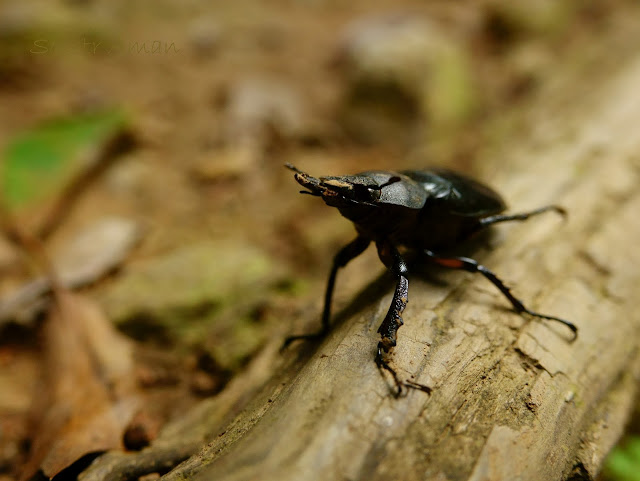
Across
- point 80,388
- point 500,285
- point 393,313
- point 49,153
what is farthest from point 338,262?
point 49,153

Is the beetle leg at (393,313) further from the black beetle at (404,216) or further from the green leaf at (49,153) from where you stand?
the green leaf at (49,153)

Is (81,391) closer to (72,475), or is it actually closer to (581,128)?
(72,475)

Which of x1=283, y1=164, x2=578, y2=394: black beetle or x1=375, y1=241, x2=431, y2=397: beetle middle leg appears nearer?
x1=375, y1=241, x2=431, y2=397: beetle middle leg

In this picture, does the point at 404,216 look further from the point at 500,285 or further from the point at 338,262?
the point at 500,285

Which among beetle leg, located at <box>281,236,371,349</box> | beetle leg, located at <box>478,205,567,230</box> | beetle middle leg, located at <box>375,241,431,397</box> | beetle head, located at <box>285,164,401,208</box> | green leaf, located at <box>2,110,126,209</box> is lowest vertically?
green leaf, located at <box>2,110,126,209</box>

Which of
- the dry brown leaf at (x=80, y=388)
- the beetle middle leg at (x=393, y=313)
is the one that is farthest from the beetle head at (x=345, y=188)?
the dry brown leaf at (x=80, y=388)

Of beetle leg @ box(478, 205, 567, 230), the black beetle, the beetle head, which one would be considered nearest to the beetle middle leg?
the black beetle

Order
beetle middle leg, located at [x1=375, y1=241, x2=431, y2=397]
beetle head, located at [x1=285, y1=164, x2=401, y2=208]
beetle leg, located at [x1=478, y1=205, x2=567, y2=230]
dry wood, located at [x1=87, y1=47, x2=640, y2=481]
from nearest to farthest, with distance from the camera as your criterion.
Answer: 1. dry wood, located at [x1=87, y1=47, x2=640, y2=481]
2. beetle middle leg, located at [x1=375, y1=241, x2=431, y2=397]
3. beetle head, located at [x1=285, y1=164, x2=401, y2=208]
4. beetle leg, located at [x1=478, y1=205, x2=567, y2=230]

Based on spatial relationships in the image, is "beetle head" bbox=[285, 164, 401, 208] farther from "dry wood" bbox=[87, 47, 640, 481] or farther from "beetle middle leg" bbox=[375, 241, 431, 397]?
"dry wood" bbox=[87, 47, 640, 481]
